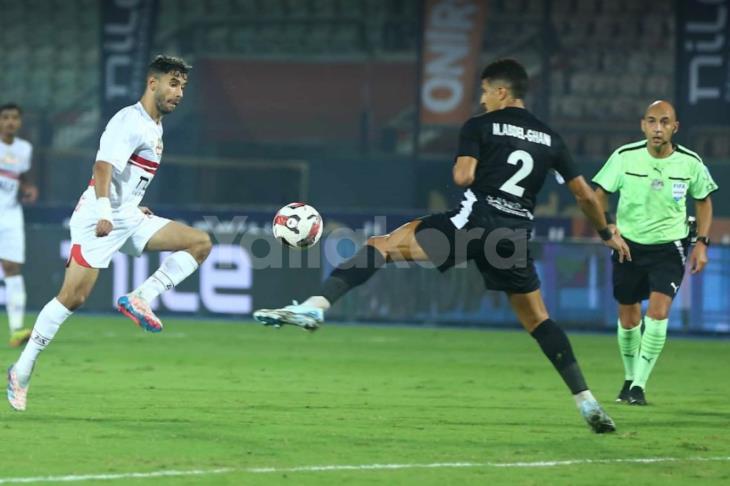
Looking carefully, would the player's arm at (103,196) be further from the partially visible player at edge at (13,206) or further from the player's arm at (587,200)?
the partially visible player at edge at (13,206)

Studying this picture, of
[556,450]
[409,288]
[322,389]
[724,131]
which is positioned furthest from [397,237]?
[724,131]

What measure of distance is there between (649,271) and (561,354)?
2293 mm

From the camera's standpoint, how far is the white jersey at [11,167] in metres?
15.0

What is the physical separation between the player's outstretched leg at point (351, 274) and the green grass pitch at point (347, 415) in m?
0.70

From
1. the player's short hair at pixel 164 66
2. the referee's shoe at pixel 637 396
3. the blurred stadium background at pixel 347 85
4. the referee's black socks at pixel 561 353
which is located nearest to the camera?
the referee's black socks at pixel 561 353

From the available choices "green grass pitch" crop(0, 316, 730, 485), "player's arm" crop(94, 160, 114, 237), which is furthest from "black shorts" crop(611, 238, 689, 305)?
"player's arm" crop(94, 160, 114, 237)

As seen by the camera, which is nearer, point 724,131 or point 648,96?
point 724,131

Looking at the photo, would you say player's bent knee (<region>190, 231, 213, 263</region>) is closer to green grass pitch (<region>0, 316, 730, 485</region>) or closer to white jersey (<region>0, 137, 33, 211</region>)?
green grass pitch (<region>0, 316, 730, 485</region>)

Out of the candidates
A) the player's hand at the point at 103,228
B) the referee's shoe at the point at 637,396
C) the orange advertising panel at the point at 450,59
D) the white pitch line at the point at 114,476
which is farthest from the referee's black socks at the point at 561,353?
the orange advertising panel at the point at 450,59

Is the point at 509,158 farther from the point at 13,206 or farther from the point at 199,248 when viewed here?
the point at 13,206

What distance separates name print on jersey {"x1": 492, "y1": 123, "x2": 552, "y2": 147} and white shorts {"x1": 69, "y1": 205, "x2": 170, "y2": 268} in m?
2.53

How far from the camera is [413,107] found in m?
Result: 25.3

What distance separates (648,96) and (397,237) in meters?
17.8

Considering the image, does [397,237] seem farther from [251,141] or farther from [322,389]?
[251,141]
